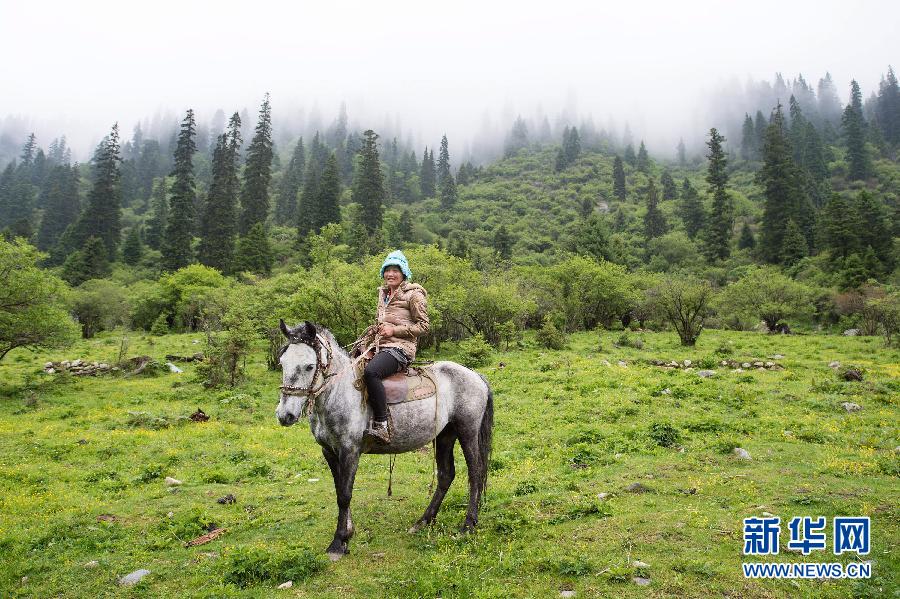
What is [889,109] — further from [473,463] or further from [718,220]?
[473,463]

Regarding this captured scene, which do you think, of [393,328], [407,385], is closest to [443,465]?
[407,385]

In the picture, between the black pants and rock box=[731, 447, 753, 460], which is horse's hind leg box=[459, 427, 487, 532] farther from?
rock box=[731, 447, 753, 460]

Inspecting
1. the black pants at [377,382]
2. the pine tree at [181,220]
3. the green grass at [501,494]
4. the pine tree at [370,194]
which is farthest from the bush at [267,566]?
the pine tree at [370,194]

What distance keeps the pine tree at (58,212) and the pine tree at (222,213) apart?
3679cm

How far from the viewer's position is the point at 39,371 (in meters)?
23.4

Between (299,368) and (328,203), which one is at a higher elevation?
(328,203)

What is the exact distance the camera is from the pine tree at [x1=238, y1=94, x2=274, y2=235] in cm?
6982

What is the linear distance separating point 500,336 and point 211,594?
83.7ft

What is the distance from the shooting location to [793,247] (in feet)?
203

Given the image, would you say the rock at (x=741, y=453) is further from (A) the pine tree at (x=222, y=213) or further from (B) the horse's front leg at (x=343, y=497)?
(A) the pine tree at (x=222, y=213)

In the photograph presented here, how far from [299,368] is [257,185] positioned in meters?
73.2

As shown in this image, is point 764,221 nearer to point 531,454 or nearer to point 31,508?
point 531,454

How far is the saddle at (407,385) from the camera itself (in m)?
6.70

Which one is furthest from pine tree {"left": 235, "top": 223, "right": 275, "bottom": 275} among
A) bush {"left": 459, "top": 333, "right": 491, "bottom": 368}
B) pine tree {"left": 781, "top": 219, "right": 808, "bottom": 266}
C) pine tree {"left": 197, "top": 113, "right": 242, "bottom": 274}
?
pine tree {"left": 781, "top": 219, "right": 808, "bottom": 266}
